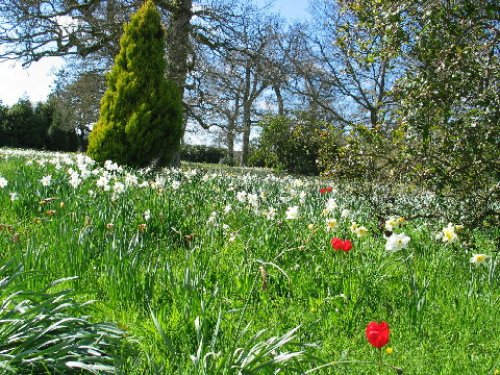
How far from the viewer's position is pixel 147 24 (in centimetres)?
1027

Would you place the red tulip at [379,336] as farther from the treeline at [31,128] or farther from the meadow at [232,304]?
the treeline at [31,128]

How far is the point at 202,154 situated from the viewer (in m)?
34.8

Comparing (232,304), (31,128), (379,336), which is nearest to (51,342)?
(232,304)

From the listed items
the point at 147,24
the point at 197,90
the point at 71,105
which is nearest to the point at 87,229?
the point at 147,24

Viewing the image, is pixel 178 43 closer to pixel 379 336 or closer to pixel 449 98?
pixel 449 98

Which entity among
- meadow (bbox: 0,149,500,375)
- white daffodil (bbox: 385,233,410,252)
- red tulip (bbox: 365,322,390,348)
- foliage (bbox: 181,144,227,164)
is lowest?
meadow (bbox: 0,149,500,375)

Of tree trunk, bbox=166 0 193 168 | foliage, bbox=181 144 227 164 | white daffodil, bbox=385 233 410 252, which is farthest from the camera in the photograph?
foliage, bbox=181 144 227 164

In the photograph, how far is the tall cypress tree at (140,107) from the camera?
960 centimetres

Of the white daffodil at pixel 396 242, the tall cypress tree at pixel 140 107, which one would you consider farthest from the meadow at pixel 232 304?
the tall cypress tree at pixel 140 107

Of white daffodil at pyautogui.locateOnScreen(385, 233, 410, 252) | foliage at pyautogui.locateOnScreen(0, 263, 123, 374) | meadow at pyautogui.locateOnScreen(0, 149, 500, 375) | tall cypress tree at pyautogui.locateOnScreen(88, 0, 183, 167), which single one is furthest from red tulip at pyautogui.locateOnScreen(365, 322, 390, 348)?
tall cypress tree at pyautogui.locateOnScreen(88, 0, 183, 167)

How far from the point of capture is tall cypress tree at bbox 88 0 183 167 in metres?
9.60

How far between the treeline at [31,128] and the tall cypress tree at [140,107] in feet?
69.3

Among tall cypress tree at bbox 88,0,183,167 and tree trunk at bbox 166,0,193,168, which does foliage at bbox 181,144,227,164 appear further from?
tall cypress tree at bbox 88,0,183,167

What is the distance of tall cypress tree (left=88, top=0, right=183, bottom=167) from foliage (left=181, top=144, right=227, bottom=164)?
2302 centimetres
